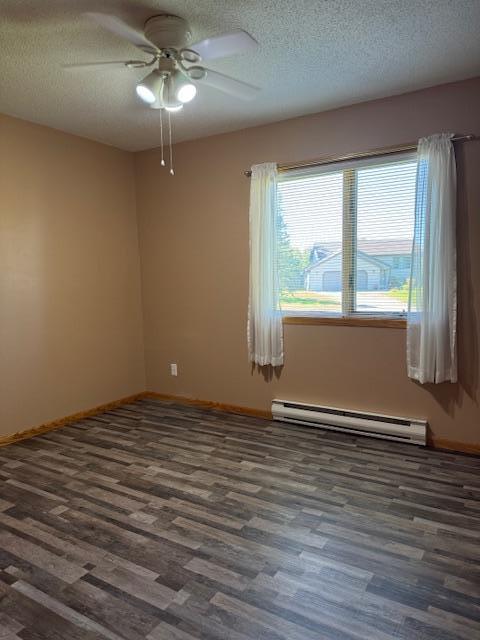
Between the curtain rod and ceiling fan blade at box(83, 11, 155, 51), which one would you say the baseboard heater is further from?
ceiling fan blade at box(83, 11, 155, 51)

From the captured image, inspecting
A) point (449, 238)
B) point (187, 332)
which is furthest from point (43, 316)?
point (449, 238)

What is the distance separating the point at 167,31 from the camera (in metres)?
2.21

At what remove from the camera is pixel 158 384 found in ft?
15.7

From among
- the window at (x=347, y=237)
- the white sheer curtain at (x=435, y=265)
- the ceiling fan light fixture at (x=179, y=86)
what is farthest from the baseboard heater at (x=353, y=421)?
the ceiling fan light fixture at (x=179, y=86)

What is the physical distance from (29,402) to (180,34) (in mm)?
3056

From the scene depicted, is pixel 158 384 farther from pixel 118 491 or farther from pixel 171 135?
pixel 171 135

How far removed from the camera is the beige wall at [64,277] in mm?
3580

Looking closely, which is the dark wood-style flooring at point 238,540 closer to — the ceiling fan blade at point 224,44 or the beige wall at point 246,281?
the beige wall at point 246,281

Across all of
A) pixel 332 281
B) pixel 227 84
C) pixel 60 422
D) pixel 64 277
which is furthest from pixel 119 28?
pixel 60 422

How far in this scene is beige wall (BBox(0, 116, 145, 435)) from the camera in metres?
3.58

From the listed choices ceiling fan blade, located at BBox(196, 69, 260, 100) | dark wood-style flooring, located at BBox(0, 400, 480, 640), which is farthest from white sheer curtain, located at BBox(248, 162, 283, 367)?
ceiling fan blade, located at BBox(196, 69, 260, 100)

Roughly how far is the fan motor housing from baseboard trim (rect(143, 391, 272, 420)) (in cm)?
298

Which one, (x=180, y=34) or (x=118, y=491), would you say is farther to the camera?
(x=118, y=491)

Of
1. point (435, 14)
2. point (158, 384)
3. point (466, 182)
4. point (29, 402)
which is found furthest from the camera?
point (158, 384)
